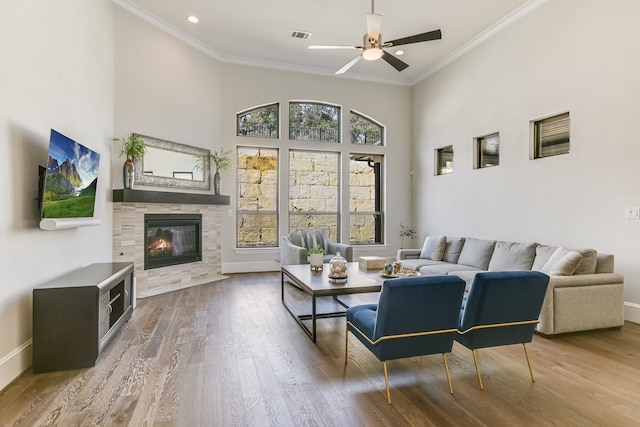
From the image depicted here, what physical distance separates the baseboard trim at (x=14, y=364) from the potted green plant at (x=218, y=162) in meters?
3.79

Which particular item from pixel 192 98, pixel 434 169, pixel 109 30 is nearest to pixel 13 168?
pixel 109 30

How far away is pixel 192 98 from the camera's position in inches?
231

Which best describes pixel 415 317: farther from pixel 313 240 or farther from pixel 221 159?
pixel 221 159

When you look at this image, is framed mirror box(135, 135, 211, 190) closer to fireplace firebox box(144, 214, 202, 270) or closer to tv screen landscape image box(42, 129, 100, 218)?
fireplace firebox box(144, 214, 202, 270)

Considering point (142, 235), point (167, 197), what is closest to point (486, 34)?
point (167, 197)

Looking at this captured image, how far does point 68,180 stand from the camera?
3.06 m

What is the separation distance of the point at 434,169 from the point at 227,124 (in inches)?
167

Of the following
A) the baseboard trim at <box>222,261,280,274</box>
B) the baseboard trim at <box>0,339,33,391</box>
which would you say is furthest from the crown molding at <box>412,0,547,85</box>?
the baseboard trim at <box>0,339,33,391</box>

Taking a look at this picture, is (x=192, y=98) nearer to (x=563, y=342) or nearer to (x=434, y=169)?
(x=434, y=169)

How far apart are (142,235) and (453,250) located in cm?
480

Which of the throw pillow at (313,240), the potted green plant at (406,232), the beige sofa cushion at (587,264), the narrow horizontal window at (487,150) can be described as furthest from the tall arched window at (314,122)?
the beige sofa cushion at (587,264)

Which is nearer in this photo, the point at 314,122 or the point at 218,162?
the point at 218,162

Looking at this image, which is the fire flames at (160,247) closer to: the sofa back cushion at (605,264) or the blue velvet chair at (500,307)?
the blue velvet chair at (500,307)

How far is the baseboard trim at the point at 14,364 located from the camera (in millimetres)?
2351
